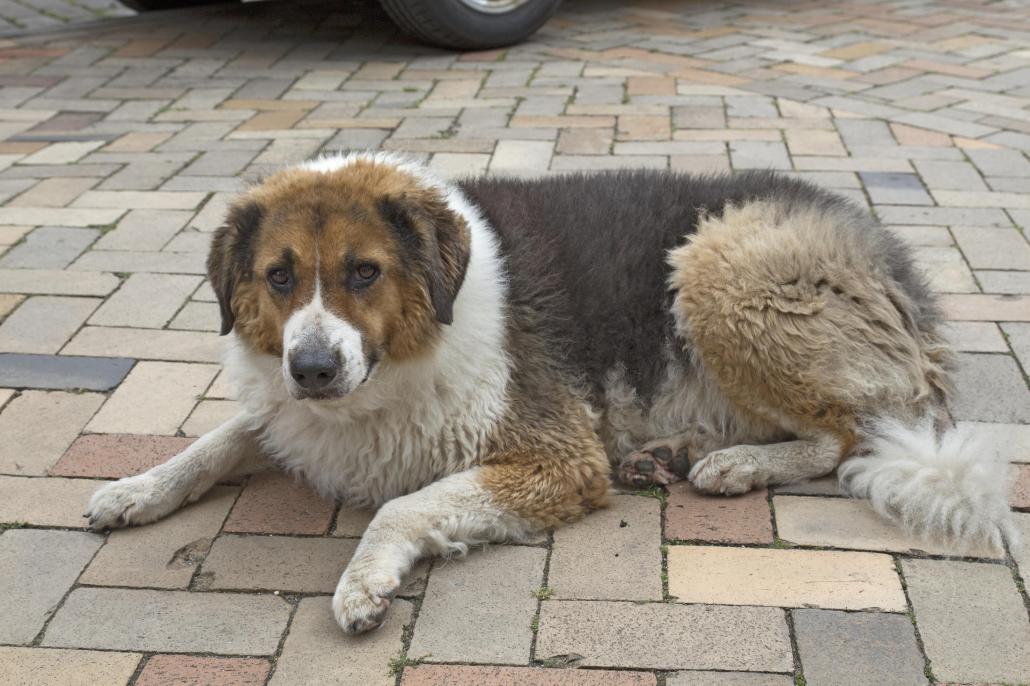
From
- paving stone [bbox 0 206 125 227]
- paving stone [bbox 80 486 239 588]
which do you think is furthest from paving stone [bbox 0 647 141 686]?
paving stone [bbox 0 206 125 227]

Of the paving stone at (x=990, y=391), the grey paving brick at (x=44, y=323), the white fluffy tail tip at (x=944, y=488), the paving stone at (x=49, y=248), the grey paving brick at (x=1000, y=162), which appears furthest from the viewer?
the grey paving brick at (x=1000, y=162)

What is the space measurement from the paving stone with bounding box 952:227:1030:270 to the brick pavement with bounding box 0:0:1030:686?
0.02m

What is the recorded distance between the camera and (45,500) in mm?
3566

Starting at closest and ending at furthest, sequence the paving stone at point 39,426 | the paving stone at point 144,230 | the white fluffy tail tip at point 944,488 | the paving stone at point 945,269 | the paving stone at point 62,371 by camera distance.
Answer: the white fluffy tail tip at point 944,488 → the paving stone at point 39,426 → the paving stone at point 62,371 → the paving stone at point 945,269 → the paving stone at point 144,230

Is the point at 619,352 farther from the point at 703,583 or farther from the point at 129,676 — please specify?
the point at 129,676

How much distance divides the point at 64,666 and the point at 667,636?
5.02 ft

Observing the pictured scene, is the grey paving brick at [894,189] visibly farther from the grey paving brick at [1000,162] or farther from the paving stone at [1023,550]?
the paving stone at [1023,550]

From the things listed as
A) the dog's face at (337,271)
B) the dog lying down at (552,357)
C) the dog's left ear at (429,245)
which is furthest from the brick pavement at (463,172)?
the dog's left ear at (429,245)

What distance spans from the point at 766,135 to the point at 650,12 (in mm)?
3477

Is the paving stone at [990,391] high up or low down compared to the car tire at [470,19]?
down

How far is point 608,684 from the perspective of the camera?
2.75 metres

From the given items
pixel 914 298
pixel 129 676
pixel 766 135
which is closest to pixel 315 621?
pixel 129 676

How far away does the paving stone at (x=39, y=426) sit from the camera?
3.77 m

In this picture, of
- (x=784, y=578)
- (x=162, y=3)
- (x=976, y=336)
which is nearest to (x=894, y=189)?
(x=976, y=336)
